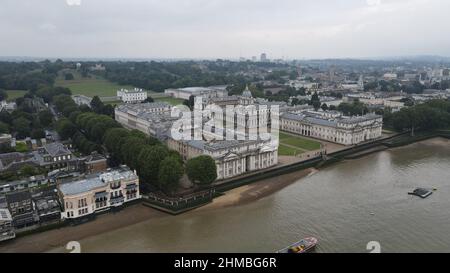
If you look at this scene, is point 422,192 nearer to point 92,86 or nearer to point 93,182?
point 93,182

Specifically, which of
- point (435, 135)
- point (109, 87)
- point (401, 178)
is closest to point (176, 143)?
point (401, 178)

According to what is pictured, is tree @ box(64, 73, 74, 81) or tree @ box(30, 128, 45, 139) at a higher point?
tree @ box(64, 73, 74, 81)

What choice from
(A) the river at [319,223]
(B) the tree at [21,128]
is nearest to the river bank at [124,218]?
(A) the river at [319,223]

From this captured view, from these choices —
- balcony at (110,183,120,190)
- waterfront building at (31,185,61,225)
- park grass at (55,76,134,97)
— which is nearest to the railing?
balcony at (110,183,120,190)

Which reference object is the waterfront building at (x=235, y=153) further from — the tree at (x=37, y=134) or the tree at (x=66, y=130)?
the tree at (x=37, y=134)

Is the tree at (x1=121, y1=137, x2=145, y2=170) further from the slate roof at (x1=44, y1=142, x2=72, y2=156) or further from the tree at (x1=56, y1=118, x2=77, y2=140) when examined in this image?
the tree at (x1=56, y1=118, x2=77, y2=140)

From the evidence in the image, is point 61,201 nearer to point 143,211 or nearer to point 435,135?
point 143,211
